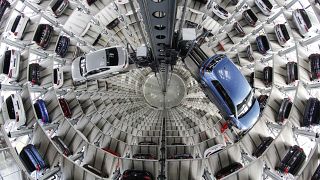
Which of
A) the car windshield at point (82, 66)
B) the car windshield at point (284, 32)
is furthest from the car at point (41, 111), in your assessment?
the car windshield at point (284, 32)

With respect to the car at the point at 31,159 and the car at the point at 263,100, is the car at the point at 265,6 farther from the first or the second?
the car at the point at 31,159

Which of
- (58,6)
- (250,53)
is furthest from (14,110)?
(250,53)

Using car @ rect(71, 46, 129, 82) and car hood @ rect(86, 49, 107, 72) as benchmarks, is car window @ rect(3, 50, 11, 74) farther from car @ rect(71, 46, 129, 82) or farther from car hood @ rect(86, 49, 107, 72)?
car hood @ rect(86, 49, 107, 72)

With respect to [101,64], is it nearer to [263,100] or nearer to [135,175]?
[135,175]

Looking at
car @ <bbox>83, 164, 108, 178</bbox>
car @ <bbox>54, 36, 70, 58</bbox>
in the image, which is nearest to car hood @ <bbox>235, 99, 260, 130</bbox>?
car @ <bbox>83, 164, 108, 178</bbox>

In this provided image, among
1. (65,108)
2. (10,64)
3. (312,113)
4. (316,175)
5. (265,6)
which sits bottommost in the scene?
(316,175)

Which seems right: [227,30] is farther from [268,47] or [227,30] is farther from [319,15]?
[319,15]
